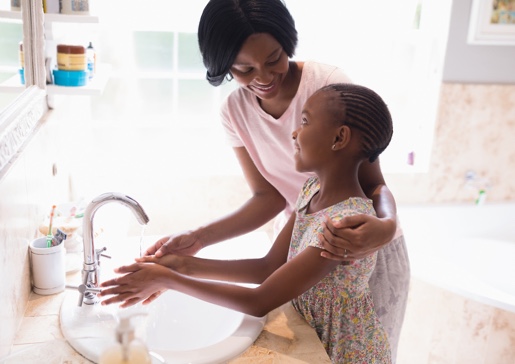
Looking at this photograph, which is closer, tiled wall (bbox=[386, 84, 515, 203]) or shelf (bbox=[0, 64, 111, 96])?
shelf (bbox=[0, 64, 111, 96])

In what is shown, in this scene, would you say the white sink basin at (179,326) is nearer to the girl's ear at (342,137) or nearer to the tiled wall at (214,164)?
the girl's ear at (342,137)

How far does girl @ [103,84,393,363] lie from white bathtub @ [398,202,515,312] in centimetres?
155

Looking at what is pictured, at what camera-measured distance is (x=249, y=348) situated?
115 cm

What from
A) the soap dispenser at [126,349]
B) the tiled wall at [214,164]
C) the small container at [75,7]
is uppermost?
the small container at [75,7]

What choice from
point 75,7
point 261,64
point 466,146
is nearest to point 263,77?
point 261,64

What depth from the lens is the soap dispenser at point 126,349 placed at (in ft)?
2.29

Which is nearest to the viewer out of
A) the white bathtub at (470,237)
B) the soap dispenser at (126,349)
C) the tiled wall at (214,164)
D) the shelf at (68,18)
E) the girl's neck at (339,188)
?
the soap dispenser at (126,349)

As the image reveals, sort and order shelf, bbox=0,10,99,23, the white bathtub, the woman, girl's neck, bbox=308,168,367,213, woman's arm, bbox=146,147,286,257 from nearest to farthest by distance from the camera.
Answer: the woman < girl's neck, bbox=308,168,367,213 < woman's arm, bbox=146,147,286,257 < shelf, bbox=0,10,99,23 < the white bathtub

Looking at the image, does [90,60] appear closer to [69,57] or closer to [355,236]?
[69,57]

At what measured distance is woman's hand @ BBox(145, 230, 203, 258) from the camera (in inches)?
53.3

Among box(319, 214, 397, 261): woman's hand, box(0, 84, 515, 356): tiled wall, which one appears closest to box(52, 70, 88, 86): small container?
box(0, 84, 515, 356): tiled wall

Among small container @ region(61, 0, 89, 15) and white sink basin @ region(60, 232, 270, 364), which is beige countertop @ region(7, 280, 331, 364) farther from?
small container @ region(61, 0, 89, 15)

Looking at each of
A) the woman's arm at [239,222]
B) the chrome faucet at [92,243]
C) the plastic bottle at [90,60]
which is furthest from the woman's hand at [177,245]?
the plastic bottle at [90,60]

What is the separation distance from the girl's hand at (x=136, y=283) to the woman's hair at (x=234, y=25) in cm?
49
